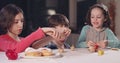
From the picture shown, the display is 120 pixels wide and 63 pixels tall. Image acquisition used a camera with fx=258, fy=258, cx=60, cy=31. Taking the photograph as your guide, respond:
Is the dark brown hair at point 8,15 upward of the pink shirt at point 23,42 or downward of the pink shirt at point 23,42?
upward

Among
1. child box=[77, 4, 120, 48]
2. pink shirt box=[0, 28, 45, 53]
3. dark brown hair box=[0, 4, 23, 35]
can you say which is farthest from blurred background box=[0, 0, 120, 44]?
pink shirt box=[0, 28, 45, 53]

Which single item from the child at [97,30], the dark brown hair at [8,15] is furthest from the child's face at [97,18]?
the dark brown hair at [8,15]

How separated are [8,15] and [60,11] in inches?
84.6

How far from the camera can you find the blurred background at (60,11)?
3.44 m

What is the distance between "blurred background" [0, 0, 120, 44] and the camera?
11.3ft

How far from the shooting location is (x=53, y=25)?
181cm

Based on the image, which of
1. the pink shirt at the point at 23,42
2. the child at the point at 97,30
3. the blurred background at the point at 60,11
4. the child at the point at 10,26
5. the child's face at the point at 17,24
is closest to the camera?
the pink shirt at the point at 23,42

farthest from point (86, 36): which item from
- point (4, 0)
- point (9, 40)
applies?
point (4, 0)

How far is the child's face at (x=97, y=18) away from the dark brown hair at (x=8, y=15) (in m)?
0.54

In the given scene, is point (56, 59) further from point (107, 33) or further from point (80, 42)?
point (107, 33)

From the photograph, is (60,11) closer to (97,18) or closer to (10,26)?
(97,18)

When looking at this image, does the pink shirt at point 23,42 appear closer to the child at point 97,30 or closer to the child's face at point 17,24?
the child's face at point 17,24

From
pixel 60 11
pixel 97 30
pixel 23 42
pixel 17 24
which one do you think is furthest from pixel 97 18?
pixel 60 11

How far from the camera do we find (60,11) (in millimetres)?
3617
